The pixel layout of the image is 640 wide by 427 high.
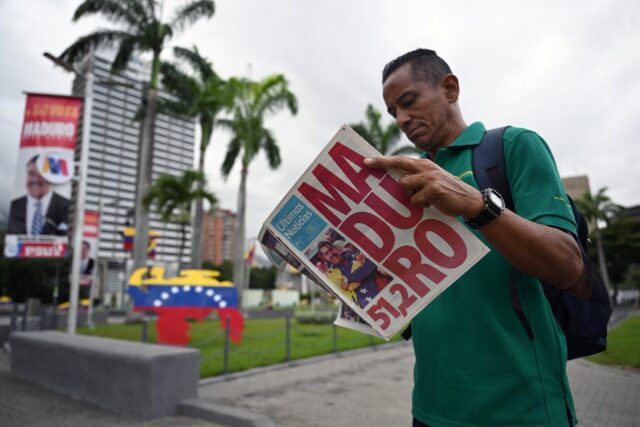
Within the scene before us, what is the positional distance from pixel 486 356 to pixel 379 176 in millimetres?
688

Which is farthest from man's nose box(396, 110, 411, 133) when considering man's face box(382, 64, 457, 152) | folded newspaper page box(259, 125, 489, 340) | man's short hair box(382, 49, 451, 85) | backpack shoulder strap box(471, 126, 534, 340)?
folded newspaper page box(259, 125, 489, 340)

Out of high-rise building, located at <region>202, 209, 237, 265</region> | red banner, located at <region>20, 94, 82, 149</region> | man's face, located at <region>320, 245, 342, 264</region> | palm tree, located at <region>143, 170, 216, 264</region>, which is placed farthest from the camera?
high-rise building, located at <region>202, 209, 237, 265</region>

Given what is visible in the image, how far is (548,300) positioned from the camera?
4.57 ft

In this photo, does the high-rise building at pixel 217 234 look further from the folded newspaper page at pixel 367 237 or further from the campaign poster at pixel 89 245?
the folded newspaper page at pixel 367 237

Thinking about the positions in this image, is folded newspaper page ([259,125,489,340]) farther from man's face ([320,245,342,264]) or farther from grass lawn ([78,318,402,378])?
grass lawn ([78,318,402,378])

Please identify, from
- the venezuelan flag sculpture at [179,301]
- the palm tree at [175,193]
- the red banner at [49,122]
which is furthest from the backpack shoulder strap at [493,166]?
the palm tree at [175,193]

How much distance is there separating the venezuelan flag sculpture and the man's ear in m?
10.6

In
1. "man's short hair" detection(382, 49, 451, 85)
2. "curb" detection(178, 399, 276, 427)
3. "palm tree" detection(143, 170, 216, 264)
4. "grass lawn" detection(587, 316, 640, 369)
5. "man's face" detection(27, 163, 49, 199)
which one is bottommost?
"grass lawn" detection(587, 316, 640, 369)

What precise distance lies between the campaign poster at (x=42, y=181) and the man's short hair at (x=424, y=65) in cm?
1094

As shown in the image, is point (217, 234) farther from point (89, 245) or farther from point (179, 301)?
point (179, 301)

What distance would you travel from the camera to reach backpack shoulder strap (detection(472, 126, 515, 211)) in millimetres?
1407

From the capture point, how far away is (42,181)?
1025cm

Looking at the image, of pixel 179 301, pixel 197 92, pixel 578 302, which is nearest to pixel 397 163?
pixel 578 302

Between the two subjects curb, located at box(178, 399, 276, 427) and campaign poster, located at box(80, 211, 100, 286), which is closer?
curb, located at box(178, 399, 276, 427)
